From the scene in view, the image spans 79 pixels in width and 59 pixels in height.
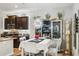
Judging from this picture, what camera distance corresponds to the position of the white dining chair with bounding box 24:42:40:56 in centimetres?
180

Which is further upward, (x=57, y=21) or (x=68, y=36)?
(x=57, y=21)

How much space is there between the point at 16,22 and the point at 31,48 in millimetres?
421

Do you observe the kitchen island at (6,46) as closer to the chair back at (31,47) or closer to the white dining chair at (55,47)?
the chair back at (31,47)

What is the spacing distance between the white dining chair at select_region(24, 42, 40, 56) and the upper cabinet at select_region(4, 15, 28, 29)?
0.82ft

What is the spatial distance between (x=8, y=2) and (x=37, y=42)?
69cm

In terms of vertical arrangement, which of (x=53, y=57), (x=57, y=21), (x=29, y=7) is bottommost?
(x=53, y=57)

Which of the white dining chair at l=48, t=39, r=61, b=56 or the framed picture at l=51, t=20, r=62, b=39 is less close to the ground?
the framed picture at l=51, t=20, r=62, b=39

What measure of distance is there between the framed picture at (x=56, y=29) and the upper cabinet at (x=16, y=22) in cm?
38

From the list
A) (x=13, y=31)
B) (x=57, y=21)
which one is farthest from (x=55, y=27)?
(x=13, y=31)

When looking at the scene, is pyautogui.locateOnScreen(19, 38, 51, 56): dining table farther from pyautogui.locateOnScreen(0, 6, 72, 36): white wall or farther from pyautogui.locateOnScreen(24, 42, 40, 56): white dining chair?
pyautogui.locateOnScreen(0, 6, 72, 36): white wall

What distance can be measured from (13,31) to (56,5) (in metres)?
0.70

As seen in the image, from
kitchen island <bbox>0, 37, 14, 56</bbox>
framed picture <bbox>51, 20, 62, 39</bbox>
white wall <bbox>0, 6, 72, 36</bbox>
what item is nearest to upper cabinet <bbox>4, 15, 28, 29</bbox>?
white wall <bbox>0, 6, 72, 36</bbox>

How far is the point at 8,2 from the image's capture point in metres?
1.80

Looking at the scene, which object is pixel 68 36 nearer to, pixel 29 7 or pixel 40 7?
pixel 40 7
